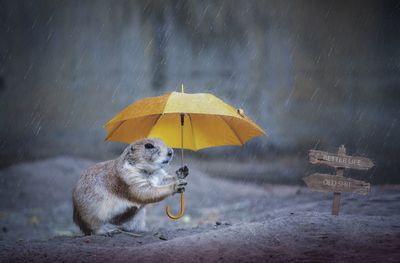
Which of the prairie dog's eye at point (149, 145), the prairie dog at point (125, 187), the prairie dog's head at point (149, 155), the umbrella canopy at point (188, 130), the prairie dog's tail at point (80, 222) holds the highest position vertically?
the umbrella canopy at point (188, 130)

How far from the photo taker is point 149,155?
4.99m

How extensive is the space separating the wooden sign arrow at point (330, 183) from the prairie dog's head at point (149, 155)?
6.48ft

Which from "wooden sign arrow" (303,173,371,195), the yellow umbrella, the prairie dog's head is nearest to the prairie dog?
the prairie dog's head

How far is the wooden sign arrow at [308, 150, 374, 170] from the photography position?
564 centimetres

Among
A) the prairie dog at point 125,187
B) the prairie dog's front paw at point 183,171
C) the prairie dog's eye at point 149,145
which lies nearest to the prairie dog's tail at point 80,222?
the prairie dog at point 125,187

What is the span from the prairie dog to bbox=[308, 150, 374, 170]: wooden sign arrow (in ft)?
6.22

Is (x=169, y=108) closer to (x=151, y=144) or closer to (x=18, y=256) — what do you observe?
(x=151, y=144)

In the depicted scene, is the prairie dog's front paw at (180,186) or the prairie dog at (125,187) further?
the prairie dog at (125,187)

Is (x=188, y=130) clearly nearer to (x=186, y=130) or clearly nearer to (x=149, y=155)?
(x=186, y=130)

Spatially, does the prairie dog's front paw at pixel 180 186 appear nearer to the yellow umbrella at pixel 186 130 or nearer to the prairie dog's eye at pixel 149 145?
the prairie dog's eye at pixel 149 145

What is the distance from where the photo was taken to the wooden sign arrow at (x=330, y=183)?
567 centimetres

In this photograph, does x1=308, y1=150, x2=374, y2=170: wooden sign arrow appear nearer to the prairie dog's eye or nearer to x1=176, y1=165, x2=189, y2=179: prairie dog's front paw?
x1=176, y1=165, x2=189, y2=179: prairie dog's front paw

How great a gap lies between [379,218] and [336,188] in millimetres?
706

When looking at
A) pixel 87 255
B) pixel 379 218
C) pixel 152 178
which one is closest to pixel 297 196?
pixel 379 218
